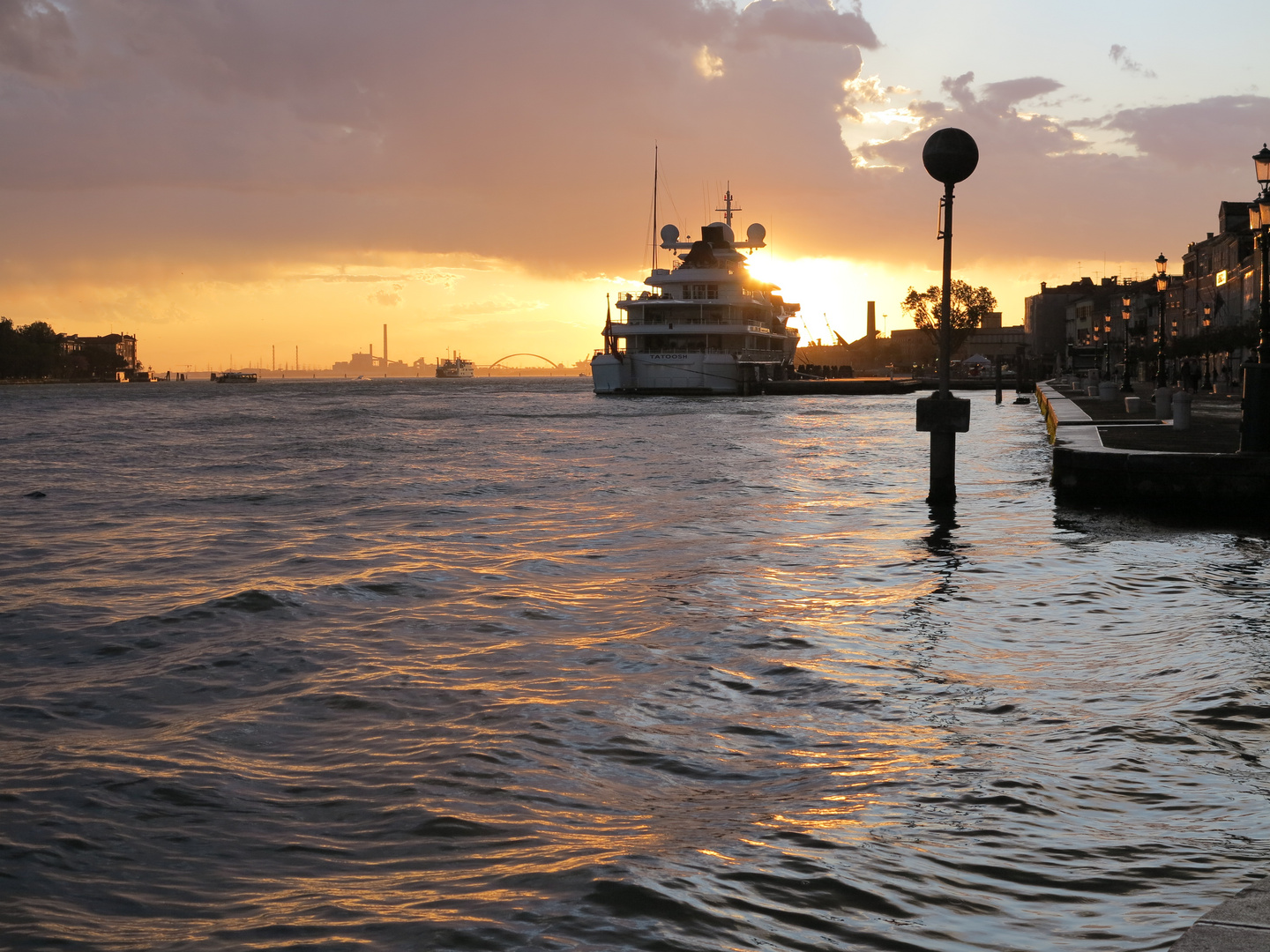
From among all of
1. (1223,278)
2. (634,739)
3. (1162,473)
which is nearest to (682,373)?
(1223,278)

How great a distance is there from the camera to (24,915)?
427cm

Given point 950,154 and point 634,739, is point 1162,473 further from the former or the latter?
point 634,739

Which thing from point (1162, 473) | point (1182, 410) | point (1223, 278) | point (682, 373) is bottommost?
point (1162, 473)

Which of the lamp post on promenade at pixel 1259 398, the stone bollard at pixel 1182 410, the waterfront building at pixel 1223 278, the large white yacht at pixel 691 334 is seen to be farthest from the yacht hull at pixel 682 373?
the lamp post on promenade at pixel 1259 398

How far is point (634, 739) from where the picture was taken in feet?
20.6

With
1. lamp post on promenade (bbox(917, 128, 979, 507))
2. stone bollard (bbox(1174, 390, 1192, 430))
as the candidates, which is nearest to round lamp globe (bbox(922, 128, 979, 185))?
lamp post on promenade (bbox(917, 128, 979, 507))

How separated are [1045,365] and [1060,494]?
419ft

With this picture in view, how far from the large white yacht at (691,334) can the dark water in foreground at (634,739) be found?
7438cm

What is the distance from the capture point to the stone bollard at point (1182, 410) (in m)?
21.3

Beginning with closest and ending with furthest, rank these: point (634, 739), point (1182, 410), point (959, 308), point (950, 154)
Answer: point (634, 739) < point (950, 154) < point (1182, 410) < point (959, 308)

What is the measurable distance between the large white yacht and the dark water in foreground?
244ft

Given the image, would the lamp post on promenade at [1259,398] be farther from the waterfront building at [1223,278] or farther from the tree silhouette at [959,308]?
the tree silhouette at [959,308]

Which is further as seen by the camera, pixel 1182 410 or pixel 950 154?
pixel 1182 410

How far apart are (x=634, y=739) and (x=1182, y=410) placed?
741 inches
